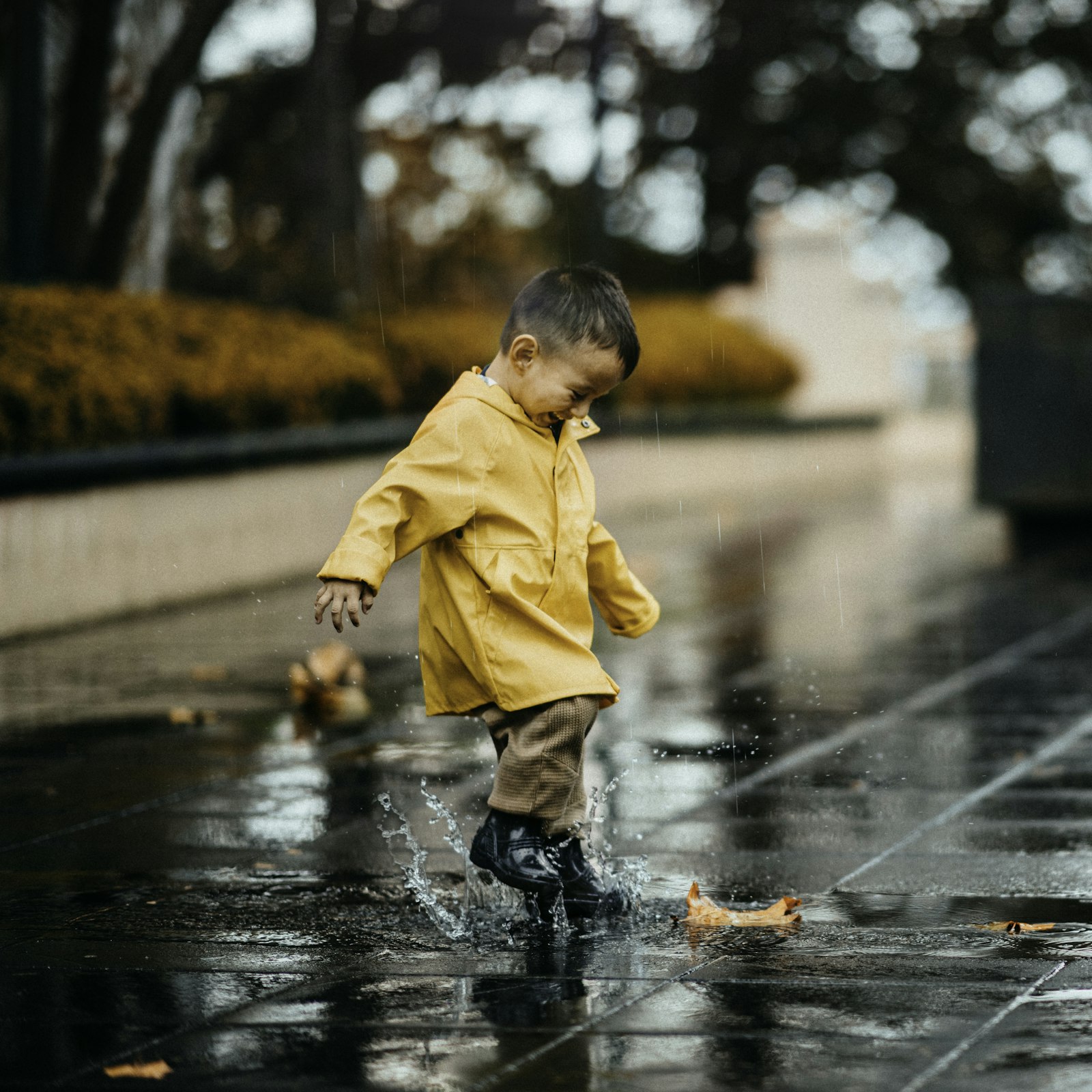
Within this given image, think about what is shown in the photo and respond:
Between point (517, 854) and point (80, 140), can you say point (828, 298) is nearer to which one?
point (80, 140)

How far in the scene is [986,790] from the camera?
5582 mm

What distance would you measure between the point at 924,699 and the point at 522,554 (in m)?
3.73

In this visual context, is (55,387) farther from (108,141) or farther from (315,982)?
(315,982)

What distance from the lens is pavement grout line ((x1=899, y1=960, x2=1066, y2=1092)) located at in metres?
2.92

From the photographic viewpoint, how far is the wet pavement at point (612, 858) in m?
3.15

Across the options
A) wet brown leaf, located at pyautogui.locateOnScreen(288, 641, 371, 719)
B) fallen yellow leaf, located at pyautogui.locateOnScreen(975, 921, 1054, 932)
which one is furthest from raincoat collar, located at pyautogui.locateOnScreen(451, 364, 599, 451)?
wet brown leaf, located at pyautogui.locateOnScreen(288, 641, 371, 719)

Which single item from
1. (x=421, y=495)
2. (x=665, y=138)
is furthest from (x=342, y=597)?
(x=665, y=138)

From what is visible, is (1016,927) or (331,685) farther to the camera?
(331,685)

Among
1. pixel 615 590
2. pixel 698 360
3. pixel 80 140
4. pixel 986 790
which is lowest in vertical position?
pixel 986 790

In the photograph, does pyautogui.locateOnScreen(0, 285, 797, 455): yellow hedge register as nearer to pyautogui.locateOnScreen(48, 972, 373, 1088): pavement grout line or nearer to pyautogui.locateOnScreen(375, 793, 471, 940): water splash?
pyautogui.locateOnScreen(375, 793, 471, 940): water splash

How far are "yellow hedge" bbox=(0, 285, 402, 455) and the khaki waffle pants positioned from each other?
19.6ft

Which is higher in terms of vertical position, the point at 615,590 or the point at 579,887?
the point at 615,590

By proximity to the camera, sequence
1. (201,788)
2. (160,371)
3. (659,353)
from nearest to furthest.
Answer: (201,788), (160,371), (659,353)

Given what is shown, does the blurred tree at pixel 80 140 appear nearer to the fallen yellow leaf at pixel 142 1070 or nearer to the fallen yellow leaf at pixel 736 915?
the fallen yellow leaf at pixel 736 915
